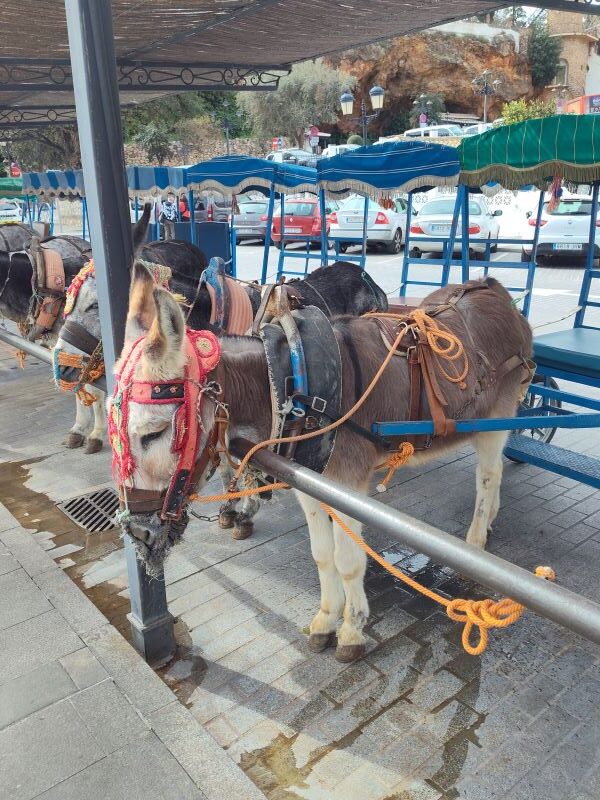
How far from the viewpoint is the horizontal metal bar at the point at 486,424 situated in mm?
2969

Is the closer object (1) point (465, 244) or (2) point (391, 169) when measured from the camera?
(1) point (465, 244)

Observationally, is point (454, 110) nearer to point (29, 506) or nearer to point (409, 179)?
point (409, 179)

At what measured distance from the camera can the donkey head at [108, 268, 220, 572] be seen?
216 centimetres

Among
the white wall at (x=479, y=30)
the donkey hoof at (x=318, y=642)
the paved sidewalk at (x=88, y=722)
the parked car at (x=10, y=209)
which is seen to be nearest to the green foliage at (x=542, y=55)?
the white wall at (x=479, y=30)

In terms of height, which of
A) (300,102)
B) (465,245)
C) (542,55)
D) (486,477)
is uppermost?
(542,55)

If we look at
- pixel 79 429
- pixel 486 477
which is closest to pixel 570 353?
pixel 486 477

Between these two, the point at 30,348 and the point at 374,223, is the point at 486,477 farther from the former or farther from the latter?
the point at 374,223

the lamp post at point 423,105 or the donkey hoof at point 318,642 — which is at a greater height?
the lamp post at point 423,105

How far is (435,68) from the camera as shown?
45656 mm

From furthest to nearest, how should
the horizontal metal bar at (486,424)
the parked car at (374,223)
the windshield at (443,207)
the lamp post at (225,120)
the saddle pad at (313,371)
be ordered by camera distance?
the lamp post at (225,120), the parked car at (374,223), the windshield at (443,207), the horizontal metal bar at (486,424), the saddle pad at (313,371)

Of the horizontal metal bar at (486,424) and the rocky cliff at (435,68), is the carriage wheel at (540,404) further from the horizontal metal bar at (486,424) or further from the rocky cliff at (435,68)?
the rocky cliff at (435,68)

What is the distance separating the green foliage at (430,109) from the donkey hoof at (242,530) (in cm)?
4488

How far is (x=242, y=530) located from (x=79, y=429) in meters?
2.75

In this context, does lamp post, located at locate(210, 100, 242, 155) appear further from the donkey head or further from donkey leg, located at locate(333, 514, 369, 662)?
the donkey head
